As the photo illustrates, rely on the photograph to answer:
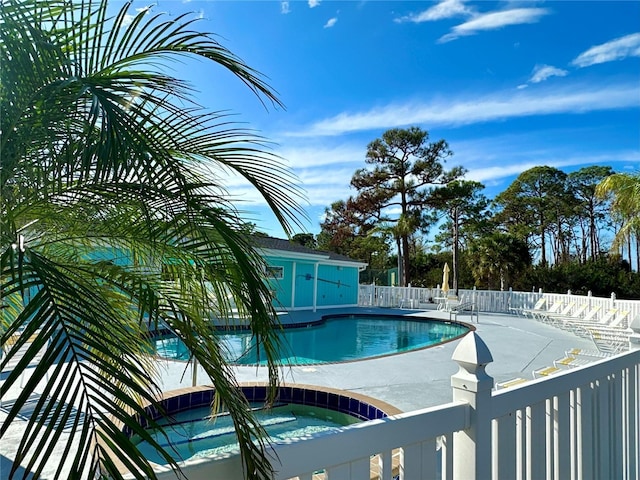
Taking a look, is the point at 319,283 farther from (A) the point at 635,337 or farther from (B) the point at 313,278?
(A) the point at 635,337

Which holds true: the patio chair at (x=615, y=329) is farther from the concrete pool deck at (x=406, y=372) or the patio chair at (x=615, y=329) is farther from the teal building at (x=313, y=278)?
the teal building at (x=313, y=278)

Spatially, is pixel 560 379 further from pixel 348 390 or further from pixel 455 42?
pixel 455 42

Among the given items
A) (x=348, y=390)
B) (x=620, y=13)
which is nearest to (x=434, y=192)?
(x=620, y=13)

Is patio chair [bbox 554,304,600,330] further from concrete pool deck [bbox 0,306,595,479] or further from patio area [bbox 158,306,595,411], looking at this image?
concrete pool deck [bbox 0,306,595,479]

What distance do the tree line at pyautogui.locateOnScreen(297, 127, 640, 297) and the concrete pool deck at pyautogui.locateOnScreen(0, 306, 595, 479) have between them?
11.0 metres

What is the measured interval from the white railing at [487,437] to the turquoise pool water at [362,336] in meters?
7.00

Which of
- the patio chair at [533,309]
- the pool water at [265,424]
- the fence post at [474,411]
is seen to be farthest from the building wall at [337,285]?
the fence post at [474,411]

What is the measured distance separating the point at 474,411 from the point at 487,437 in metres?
0.18

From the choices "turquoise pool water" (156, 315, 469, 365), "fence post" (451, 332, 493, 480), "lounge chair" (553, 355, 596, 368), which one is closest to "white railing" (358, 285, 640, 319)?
"turquoise pool water" (156, 315, 469, 365)

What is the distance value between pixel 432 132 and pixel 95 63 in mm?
26804

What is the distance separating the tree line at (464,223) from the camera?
25.4 meters

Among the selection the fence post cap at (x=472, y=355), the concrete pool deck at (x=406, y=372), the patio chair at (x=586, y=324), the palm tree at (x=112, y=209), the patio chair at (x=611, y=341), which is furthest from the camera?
the patio chair at (x=586, y=324)

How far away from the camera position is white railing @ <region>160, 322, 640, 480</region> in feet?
5.00

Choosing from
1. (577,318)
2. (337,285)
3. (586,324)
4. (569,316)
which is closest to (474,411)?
(586,324)
